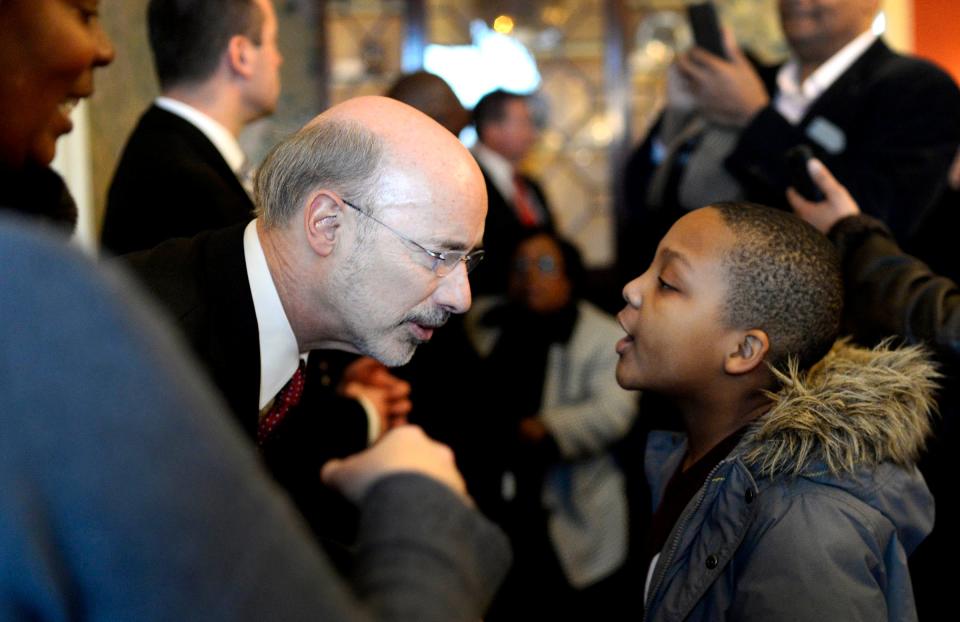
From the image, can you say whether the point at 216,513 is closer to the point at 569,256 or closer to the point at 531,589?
the point at 531,589

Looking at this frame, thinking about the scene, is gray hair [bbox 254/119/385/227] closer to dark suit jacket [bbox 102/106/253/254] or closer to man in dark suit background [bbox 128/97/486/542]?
man in dark suit background [bbox 128/97/486/542]

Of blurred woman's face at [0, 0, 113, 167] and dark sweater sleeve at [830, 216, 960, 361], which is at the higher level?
blurred woman's face at [0, 0, 113, 167]

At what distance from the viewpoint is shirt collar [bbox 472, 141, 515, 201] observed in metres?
4.56

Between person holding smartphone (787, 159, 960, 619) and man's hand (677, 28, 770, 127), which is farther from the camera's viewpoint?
man's hand (677, 28, 770, 127)

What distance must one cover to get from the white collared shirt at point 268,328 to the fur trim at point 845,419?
0.68 m

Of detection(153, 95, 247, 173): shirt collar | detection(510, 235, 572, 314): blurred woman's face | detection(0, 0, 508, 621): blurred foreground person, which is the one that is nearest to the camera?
detection(0, 0, 508, 621): blurred foreground person

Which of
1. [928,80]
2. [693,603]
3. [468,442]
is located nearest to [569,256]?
[468,442]

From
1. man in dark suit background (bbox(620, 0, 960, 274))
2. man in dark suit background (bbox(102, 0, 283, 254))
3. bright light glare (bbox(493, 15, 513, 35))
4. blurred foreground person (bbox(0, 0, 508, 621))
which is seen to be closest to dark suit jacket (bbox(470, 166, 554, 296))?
man in dark suit background (bbox(620, 0, 960, 274))

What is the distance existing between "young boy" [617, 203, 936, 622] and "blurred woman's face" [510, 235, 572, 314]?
6.18ft

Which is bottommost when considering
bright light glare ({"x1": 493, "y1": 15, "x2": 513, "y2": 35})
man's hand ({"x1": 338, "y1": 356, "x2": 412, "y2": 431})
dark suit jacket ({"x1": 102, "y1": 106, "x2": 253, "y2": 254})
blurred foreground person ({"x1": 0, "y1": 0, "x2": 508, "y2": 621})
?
bright light glare ({"x1": 493, "y1": 15, "x2": 513, "y2": 35})

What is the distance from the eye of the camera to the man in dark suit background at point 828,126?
7.58ft

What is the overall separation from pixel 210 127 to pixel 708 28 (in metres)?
1.27

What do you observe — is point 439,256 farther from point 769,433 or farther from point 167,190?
Result: point 167,190

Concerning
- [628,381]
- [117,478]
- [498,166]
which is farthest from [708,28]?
[117,478]
